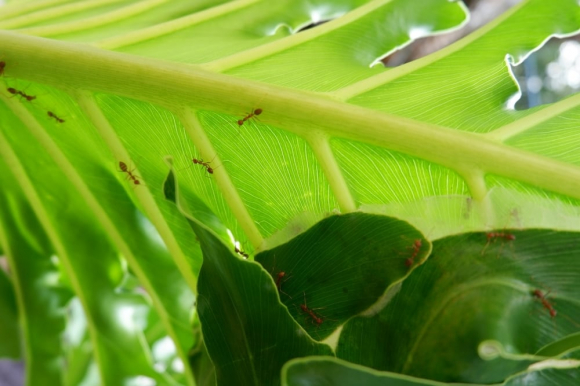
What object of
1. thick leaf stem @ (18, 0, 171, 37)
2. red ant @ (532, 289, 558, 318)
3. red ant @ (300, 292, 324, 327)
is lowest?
red ant @ (532, 289, 558, 318)

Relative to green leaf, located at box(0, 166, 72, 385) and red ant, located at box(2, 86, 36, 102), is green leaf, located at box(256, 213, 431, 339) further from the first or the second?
green leaf, located at box(0, 166, 72, 385)

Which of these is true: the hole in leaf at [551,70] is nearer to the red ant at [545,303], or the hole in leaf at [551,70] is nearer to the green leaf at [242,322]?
the red ant at [545,303]

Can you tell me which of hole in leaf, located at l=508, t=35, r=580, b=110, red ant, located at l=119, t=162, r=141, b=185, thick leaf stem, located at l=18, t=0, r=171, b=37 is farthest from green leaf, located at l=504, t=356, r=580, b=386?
hole in leaf, located at l=508, t=35, r=580, b=110

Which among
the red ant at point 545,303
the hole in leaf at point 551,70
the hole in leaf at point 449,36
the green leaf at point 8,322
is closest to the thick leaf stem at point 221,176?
the red ant at point 545,303

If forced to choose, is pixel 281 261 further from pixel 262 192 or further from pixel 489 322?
pixel 489 322

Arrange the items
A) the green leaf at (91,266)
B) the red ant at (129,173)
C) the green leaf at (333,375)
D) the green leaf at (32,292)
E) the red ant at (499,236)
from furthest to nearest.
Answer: the green leaf at (32,292) → the green leaf at (91,266) → the red ant at (129,173) → the red ant at (499,236) → the green leaf at (333,375)

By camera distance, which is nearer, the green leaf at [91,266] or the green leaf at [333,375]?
the green leaf at [333,375]

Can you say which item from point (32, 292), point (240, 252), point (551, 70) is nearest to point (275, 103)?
point (240, 252)
